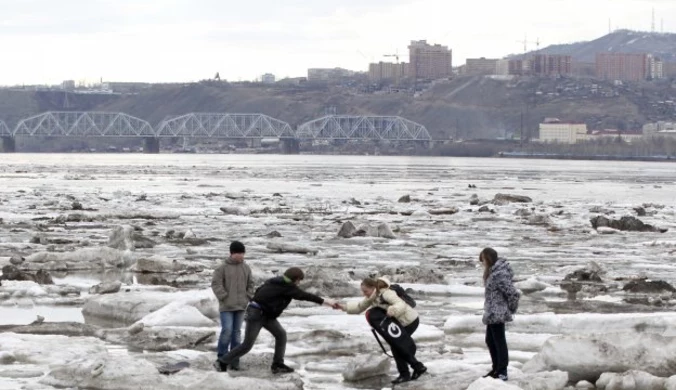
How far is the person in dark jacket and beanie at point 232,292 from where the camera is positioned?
15578 mm

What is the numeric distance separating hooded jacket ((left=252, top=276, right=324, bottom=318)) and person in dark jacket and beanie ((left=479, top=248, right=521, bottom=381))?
1.85 metres

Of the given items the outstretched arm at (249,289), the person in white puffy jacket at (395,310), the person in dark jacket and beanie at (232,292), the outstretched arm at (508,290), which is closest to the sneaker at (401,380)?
the person in white puffy jacket at (395,310)

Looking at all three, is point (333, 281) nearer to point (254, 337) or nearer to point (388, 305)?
point (254, 337)

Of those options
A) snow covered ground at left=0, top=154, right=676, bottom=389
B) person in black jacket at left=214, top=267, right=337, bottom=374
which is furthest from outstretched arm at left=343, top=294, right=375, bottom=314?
snow covered ground at left=0, top=154, right=676, bottom=389

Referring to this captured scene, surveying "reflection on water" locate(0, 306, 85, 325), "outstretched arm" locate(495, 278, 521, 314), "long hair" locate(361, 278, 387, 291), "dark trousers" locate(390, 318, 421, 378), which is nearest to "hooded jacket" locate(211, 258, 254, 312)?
"long hair" locate(361, 278, 387, 291)

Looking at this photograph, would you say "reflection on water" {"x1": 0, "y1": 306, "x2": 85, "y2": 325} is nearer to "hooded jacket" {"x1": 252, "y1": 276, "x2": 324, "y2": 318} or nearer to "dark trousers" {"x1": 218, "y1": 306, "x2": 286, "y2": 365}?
"dark trousers" {"x1": 218, "y1": 306, "x2": 286, "y2": 365}

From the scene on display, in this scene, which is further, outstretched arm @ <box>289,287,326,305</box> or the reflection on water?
the reflection on water

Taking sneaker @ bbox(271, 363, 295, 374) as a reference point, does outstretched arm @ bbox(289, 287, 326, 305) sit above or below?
above

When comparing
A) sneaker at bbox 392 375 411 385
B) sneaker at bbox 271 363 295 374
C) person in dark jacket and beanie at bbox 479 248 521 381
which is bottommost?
sneaker at bbox 392 375 411 385

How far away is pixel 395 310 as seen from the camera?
14961mm

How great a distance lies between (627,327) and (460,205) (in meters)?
39.4

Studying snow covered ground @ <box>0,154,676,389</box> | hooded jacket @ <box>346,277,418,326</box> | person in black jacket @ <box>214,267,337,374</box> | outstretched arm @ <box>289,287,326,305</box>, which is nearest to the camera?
hooded jacket @ <box>346,277,418,326</box>

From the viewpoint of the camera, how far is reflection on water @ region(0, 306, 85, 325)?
768 inches

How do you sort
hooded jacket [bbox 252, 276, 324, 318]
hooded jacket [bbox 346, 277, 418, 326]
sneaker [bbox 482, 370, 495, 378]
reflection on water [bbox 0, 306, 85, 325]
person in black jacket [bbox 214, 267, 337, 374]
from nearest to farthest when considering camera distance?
sneaker [bbox 482, 370, 495, 378] < hooded jacket [bbox 346, 277, 418, 326] < hooded jacket [bbox 252, 276, 324, 318] < person in black jacket [bbox 214, 267, 337, 374] < reflection on water [bbox 0, 306, 85, 325]
